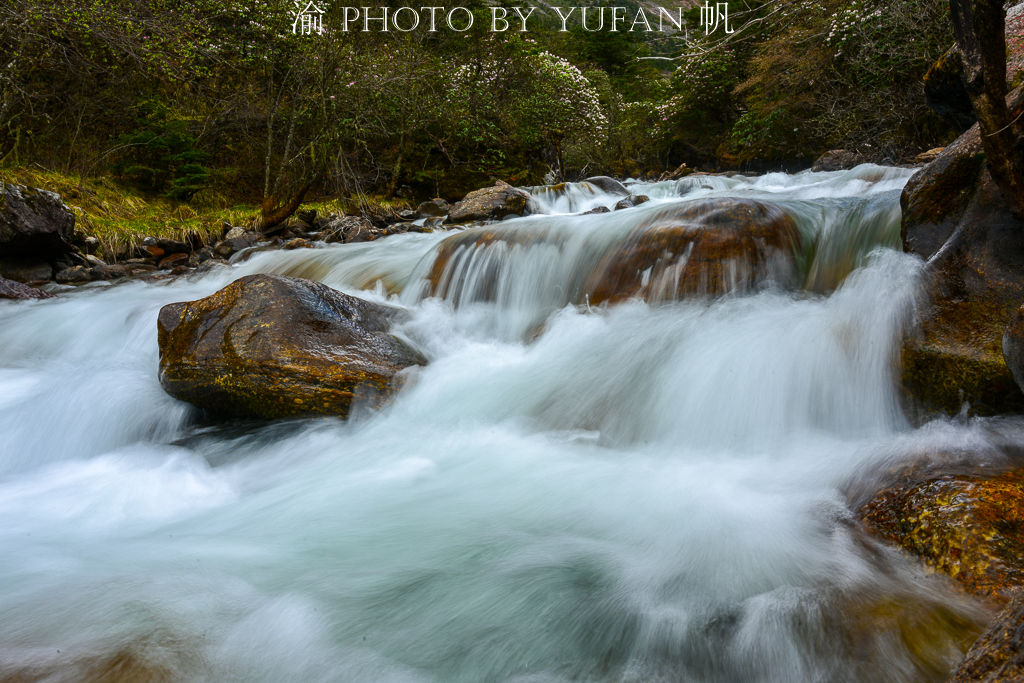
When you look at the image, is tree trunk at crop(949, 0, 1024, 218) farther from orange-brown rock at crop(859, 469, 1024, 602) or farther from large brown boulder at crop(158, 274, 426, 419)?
large brown boulder at crop(158, 274, 426, 419)

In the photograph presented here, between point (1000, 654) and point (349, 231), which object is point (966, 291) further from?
point (349, 231)

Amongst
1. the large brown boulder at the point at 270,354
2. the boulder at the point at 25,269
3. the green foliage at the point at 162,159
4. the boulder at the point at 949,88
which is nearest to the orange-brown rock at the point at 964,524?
the large brown boulder at the point at 270,354

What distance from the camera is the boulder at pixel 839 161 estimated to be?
1208 centimetres

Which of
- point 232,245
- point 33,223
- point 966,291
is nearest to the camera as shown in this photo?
point 966,291

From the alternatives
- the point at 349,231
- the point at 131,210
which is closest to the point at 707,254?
the point at 349,231

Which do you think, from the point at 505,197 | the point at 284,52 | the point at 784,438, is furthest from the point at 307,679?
the point at 284,52

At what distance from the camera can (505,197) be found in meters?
10.4

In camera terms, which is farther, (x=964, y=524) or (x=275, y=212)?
(x=275, y=212)

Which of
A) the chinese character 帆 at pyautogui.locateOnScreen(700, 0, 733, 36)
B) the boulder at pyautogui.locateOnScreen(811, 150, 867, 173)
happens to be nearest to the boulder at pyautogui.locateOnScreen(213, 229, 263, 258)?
the chinese character 帆 at pyautogui.locateOnScreen(700, 0, 733, 36)

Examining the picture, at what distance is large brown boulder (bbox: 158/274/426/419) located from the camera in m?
3.71

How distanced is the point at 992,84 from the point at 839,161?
36.6 ft

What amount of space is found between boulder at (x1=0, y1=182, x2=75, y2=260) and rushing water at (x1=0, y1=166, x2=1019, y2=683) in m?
2.93

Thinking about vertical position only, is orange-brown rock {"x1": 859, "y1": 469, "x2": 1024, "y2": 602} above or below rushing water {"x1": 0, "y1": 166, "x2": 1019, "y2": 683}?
above

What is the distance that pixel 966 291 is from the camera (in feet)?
9.60
